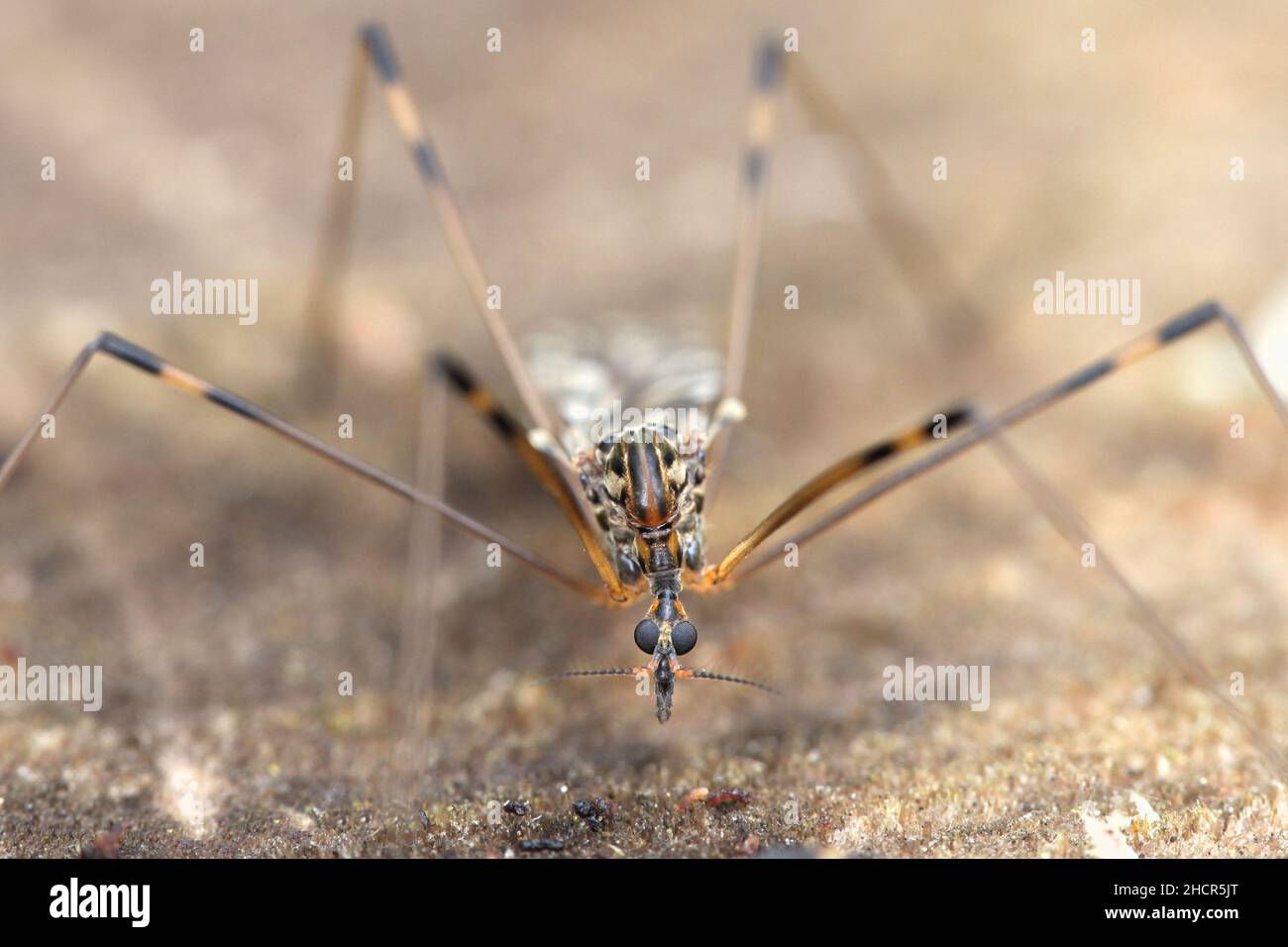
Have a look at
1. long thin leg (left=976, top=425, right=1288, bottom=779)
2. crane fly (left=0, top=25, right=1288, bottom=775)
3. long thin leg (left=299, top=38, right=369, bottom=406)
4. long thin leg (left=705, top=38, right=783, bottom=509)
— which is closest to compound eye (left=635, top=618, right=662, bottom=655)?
crane fly (left=0, top=25, right=1288, bottom=775)

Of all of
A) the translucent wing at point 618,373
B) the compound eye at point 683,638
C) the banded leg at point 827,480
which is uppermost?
the translucent wing at point 618,373

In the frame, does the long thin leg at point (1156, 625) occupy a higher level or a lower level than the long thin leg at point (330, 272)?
lower

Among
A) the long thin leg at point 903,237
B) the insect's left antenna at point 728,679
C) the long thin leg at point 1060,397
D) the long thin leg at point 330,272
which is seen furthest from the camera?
the long thin leg at point 903,237

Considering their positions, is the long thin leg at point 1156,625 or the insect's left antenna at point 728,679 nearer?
the long thin leg at point 1156,625

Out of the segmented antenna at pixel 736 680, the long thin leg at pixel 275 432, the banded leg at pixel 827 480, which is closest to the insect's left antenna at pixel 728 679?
the segmented antenna at pixel 736 680

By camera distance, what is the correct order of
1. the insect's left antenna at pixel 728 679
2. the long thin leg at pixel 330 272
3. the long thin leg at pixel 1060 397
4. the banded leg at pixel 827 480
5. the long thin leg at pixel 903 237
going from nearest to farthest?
the insect's left antenna at pixel 728 679
the long thin leg at pixel 1060 397
the banded leg at pixel 827 480
the long thin leg at pixel 330 272
the long thin leg at pixel 903 237

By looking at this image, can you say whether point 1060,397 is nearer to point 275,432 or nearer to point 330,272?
point 275,432

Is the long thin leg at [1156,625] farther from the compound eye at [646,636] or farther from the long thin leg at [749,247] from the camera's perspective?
the compound eye at [646,636]

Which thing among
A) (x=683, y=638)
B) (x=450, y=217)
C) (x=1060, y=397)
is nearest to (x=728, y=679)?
(x=683, y=638)
